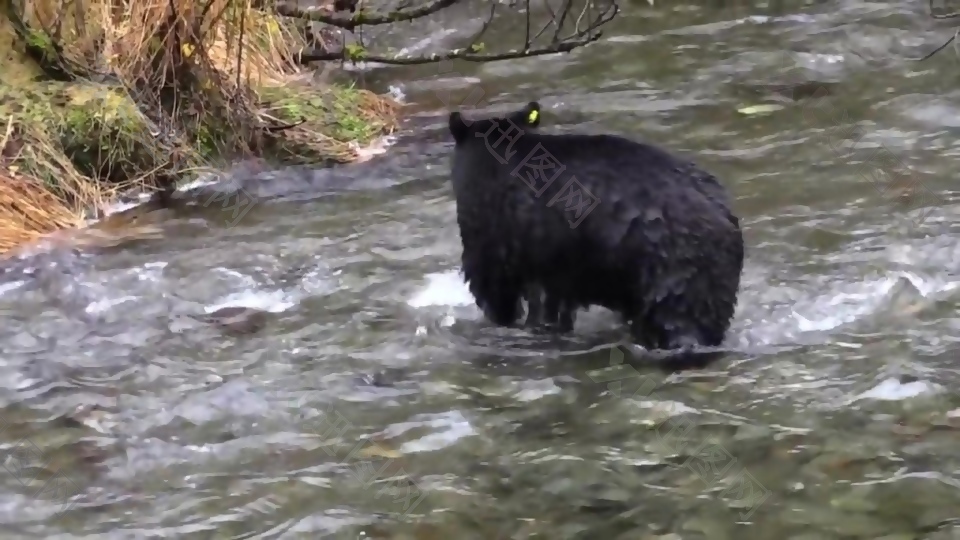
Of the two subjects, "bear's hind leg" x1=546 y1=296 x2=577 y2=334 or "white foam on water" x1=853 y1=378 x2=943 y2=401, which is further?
"bear's hind leg" x1=546 y1=296 x2=577 y2=334

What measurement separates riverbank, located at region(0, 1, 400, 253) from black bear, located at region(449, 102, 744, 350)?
298cm

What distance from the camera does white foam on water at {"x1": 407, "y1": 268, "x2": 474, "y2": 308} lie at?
213 inches

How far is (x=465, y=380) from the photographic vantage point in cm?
461

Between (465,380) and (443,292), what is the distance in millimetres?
968

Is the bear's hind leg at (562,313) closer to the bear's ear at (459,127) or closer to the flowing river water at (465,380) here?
the flowing river water at (465,380)

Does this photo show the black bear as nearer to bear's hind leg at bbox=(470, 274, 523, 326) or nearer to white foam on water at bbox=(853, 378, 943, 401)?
bear's hind leg at bbox=(470, 274, 523, 326)

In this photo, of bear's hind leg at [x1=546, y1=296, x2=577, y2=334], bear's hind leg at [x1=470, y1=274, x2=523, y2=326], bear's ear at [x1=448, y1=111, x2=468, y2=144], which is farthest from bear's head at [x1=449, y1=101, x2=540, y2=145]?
bear's hind leg at [x1=546, y1=296, x2=577, y2=334]

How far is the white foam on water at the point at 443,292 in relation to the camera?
541 cm

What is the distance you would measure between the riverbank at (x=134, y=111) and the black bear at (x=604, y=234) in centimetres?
298

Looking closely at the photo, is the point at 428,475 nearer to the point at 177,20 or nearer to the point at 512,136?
the point at 512,136

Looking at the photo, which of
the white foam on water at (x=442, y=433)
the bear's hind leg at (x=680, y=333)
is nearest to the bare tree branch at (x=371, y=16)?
the bear's hind leg at (x=680, y=333)

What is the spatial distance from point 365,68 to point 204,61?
2.53 metres

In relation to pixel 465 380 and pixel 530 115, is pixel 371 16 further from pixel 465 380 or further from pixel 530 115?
pixel 465 380

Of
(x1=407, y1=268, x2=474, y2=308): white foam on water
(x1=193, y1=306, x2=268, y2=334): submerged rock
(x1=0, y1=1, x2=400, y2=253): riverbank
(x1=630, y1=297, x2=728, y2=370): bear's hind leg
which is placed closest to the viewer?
(x1=630, y1=297, x2=728, y2=370): bear's hind leg
